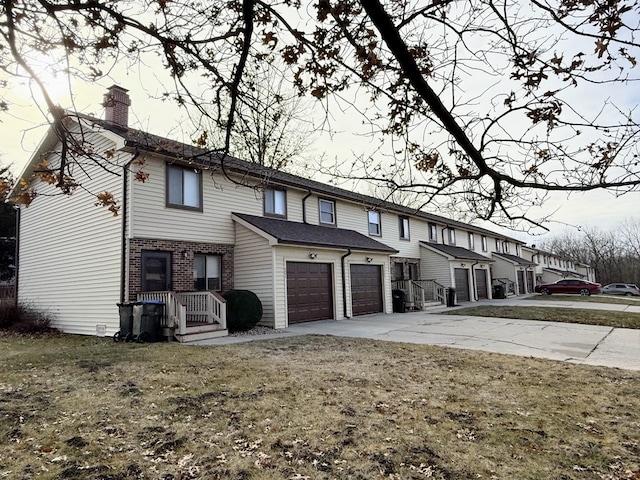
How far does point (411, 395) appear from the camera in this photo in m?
5.69

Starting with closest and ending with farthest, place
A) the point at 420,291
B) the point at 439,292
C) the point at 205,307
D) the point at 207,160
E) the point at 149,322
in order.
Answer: the point at 207,160
the point at 149,322
the point at 205,307
the point at 420,291
the point at 439,292

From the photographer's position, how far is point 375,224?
72.0ft

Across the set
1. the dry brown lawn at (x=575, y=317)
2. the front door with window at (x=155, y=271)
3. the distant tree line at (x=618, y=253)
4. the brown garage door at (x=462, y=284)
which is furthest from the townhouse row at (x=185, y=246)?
the distant tree line at (x=618, y=253)

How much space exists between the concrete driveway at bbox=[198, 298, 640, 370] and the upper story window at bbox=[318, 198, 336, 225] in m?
4.99

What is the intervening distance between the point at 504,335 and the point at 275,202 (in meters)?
9.55

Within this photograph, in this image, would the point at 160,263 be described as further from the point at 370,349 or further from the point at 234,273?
the point at 370,349

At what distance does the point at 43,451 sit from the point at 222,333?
8.02 m

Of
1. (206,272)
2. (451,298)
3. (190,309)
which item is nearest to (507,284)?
(451,298)

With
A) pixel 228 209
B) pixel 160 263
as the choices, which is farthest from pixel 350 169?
pixel 228 209

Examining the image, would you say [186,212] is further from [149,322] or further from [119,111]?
[119,111]

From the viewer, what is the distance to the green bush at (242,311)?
12.5 meters

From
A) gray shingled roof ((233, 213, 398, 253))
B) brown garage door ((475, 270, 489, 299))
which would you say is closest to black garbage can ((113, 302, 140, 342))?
gray shingled roof ((233, 213, 398, 253))

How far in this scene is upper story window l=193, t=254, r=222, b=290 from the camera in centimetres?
1352

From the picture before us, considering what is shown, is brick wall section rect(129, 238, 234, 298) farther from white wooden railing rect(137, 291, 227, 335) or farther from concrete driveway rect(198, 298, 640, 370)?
concrete driveway rect(198, 298, 640, 370)
